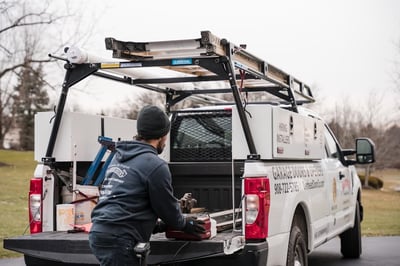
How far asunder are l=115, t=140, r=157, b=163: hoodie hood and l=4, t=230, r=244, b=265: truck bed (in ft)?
3.02

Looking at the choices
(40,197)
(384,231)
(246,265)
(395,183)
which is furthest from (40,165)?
(395,183)

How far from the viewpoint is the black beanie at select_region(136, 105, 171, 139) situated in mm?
4590

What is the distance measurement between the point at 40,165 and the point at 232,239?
1.99 m

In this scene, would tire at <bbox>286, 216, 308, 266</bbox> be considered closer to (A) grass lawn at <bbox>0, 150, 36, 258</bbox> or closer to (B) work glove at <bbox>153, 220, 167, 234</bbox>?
(B) work glove at <bbox>153, 220, 167, 234</bbox>

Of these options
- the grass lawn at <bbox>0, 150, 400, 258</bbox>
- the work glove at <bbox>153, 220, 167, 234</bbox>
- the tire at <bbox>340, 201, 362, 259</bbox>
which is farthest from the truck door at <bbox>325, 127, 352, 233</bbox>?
the grass lawn at <bbox>0, 150, 400, 258</bbox>

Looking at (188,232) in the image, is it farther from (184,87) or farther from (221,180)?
(184,87)

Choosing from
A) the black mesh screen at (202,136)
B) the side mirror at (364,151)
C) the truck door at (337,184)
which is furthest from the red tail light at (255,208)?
the side mirror at (364,151)

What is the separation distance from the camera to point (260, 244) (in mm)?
5441

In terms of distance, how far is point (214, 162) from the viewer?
7500mm

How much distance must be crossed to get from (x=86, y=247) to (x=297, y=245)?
225 cm

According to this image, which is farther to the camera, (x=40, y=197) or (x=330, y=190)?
(x=330, y=190)

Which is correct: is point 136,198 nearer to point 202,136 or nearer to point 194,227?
point 194,227

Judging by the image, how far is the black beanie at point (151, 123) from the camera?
15.1 feet

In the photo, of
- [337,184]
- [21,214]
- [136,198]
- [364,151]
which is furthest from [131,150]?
[21,214]
